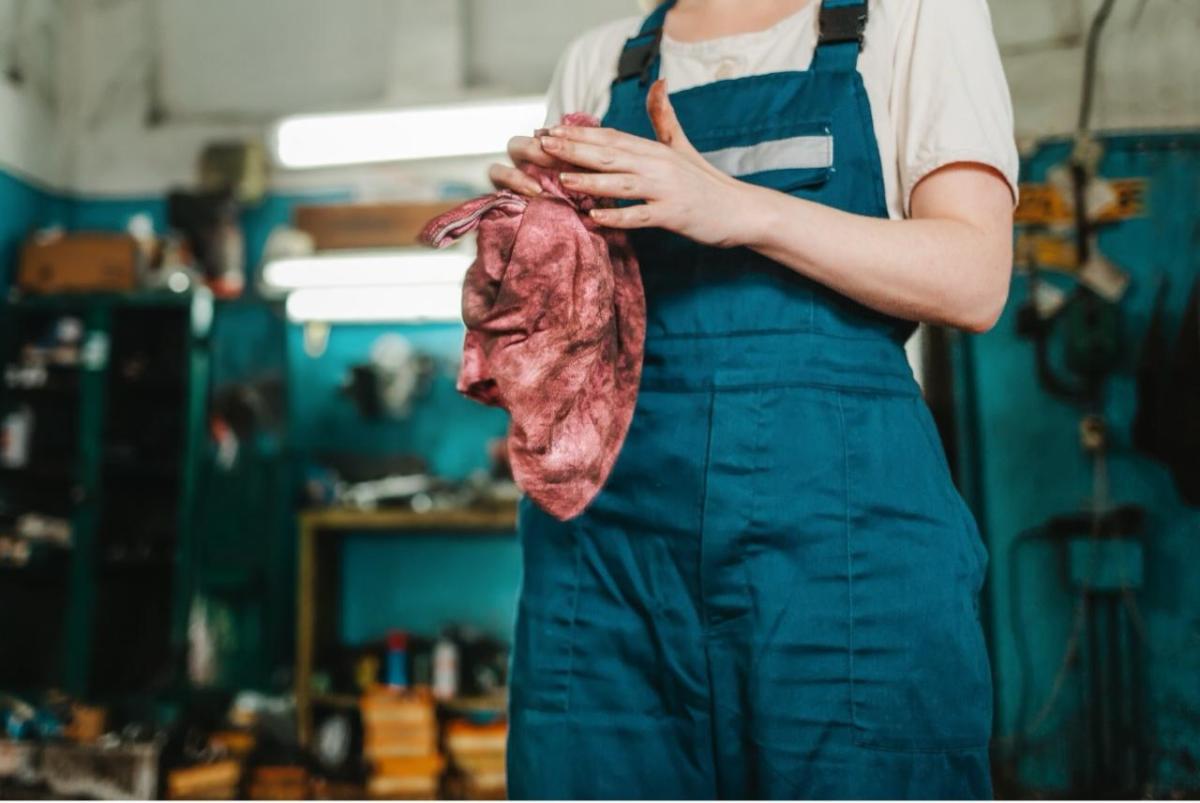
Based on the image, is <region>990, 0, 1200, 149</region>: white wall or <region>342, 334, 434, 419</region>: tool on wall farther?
<region>342, 334, 434, 419</region>: tool on wall

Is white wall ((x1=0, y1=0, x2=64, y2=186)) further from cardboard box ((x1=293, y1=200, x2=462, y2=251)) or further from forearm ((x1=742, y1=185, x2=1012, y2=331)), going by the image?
forearm ((x1=742, y1=185, x2=1012, y2=331))

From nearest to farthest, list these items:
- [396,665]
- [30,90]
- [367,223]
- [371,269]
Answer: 1. [371,269]
2. [396,665]
3. [367,223]
4. [30,90]

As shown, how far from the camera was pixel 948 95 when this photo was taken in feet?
2.83

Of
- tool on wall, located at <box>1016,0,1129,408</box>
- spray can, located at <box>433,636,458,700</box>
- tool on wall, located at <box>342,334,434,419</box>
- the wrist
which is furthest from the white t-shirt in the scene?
tool on wall, located at <box>342,334,434,419</box>

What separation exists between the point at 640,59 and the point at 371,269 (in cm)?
286

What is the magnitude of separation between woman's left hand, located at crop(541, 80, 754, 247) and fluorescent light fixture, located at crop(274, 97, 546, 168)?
2.55 metres

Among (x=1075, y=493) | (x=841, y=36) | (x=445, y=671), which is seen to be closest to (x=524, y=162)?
(x=841, y=36)

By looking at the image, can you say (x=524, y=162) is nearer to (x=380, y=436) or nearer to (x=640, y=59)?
(x=640, y=59)

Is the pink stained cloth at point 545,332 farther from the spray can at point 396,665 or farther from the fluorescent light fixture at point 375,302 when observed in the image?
the spray can at point 396,665

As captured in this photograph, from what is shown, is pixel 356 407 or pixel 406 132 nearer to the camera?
pixel 406 132

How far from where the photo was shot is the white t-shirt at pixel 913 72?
852mm

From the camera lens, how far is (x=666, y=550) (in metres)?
0.86

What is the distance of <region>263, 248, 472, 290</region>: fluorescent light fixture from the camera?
3.69 metres

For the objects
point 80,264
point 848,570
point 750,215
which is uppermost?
point 80,264
